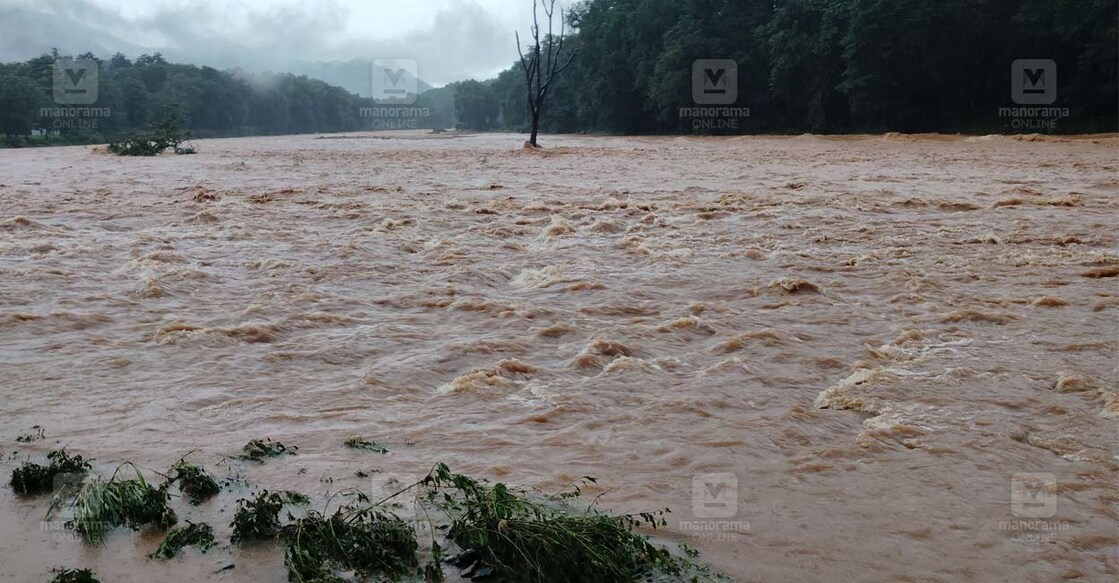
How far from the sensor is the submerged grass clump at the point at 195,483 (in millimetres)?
3172

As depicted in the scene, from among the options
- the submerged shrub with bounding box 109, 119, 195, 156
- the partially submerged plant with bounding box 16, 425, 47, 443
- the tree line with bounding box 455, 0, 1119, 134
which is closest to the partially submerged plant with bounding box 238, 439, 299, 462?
the partially submerged plant with bounding box 16, 425, 47, 443

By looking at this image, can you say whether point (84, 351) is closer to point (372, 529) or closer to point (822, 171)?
point (372, 529)

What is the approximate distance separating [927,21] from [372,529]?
33208 millimetres

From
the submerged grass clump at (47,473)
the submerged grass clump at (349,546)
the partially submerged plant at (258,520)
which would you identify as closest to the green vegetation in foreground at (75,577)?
the partially submerged plant at (258,520)

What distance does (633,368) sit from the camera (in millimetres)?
4902

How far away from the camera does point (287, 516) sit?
3018 mm

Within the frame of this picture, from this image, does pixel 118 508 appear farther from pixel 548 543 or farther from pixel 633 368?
pixel 633 368

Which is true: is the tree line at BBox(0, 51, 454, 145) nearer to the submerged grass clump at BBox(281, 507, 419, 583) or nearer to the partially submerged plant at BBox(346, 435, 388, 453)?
the partially submerged plant at BBox(346, 435, 388, 453)

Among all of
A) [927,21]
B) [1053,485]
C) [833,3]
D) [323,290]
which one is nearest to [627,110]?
[833,3]

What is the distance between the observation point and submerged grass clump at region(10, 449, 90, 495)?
318 centimetres

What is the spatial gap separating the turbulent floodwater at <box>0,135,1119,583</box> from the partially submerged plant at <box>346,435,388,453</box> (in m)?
0.07

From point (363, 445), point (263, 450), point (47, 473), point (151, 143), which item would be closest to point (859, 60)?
point (151, 143)

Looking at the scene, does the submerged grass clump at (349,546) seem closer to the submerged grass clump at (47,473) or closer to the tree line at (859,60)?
the submerged grass clump at (47,473)

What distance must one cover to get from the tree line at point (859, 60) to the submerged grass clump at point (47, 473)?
29.4 meters
